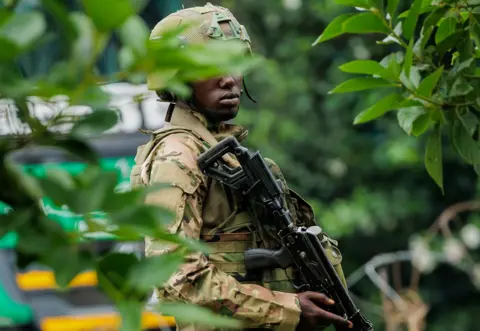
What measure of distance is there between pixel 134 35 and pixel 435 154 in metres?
1.94

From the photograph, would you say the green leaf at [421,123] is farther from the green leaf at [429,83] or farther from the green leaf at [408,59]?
the green leaf at [408,59]

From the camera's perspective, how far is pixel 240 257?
2916 millimetres

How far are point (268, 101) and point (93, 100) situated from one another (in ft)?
35.1

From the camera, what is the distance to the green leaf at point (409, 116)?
107 inches

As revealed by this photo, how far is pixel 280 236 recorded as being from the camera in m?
2.88

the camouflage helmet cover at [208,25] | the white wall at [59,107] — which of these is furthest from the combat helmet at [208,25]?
the white wall at [59,107]

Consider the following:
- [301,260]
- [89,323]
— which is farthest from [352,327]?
[89,323]

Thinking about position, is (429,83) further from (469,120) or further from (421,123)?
(469,120)

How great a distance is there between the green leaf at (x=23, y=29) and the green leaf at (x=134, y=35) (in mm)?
67

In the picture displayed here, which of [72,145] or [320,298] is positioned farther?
[320,298]

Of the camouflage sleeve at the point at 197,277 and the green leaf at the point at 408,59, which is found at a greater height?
the green leaf at the point at 408,59

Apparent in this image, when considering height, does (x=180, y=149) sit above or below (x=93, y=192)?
below

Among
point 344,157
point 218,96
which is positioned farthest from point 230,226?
point 344,157

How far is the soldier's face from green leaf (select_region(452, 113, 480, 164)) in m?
0.52
